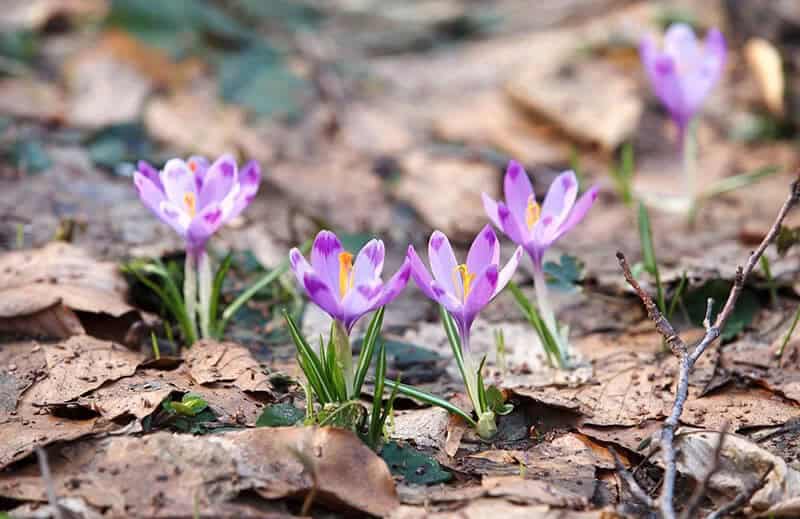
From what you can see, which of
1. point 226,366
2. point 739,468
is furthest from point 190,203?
point 739,468

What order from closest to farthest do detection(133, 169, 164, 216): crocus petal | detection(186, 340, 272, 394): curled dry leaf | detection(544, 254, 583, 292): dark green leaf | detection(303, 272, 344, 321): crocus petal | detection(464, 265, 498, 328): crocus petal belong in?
1. detection(303, 272, 344, 321): crocus petal
2. detection(464, 265, 498, 328): crocus petal
3. detection(186, 340, 272, 394): curled dry leaf
4. detection(133, 169, 164, 216): crocus petal
5. detection(544, 254, 583, 292): dark green leaf

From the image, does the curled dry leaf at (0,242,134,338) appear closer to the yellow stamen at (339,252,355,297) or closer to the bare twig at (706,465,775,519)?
the yellow stamen at (339,252,355,297)

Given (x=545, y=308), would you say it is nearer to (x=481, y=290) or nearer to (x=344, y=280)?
(x=481, y=290)

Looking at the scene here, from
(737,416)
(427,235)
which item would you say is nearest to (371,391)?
(737,416)

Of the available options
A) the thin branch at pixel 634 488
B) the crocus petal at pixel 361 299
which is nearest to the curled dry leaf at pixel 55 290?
the crocus petal at pixel 361 299

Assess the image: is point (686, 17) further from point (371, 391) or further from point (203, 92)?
point (371, 391)

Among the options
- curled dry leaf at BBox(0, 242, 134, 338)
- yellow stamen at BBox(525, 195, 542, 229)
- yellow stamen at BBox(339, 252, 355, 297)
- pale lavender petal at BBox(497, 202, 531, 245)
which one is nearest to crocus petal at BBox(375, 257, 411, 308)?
yellow stamen at BBox(339, 252, 355, 297)
